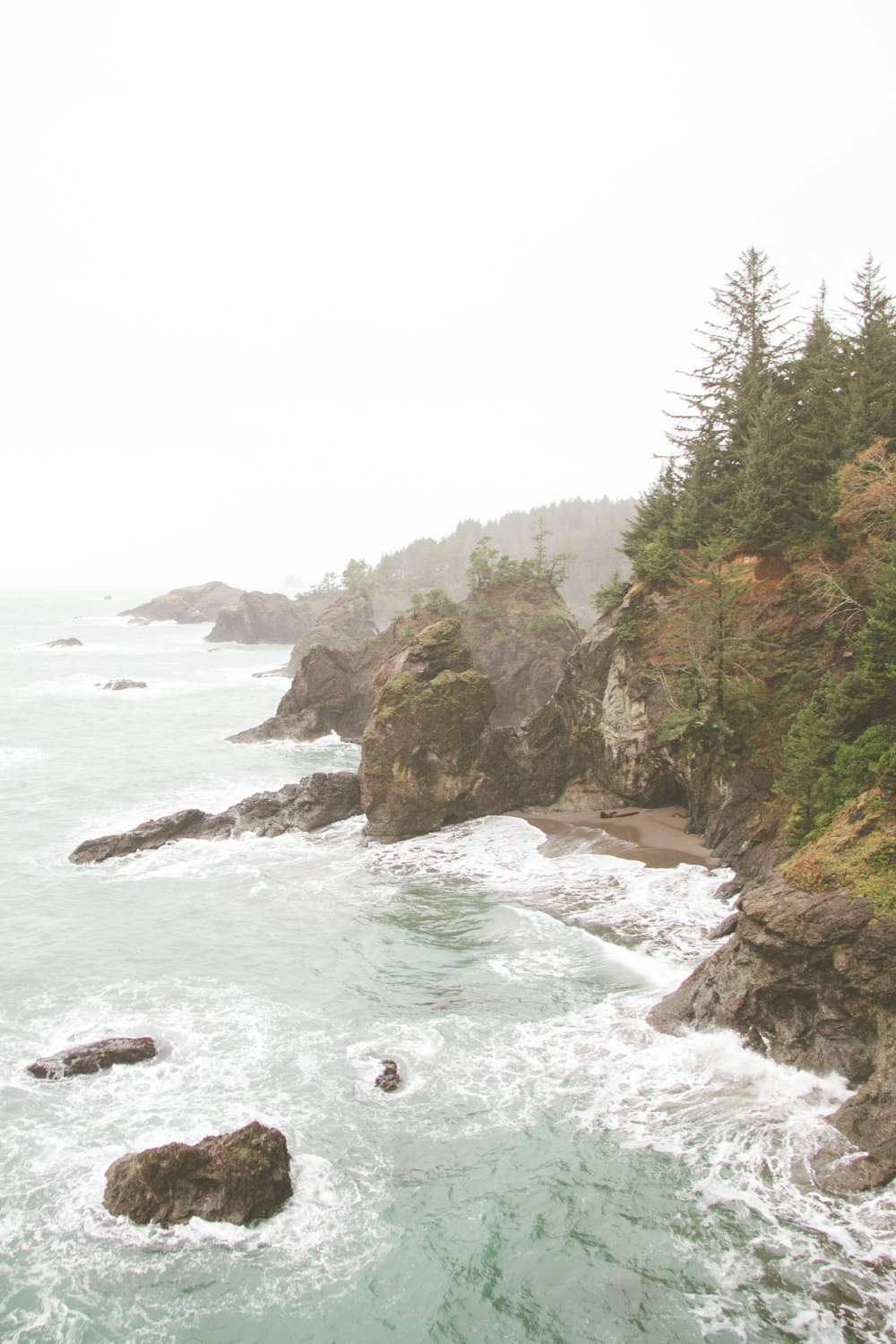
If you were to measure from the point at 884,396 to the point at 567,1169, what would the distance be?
26.5 m

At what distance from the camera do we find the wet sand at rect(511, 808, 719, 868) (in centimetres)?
2472

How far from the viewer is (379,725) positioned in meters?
31.5

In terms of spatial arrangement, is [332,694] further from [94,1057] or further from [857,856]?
[857,856]

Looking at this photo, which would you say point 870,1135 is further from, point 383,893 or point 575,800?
point 575,800

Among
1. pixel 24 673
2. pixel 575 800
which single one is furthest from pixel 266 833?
pixel 24 673

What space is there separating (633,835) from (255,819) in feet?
52.9

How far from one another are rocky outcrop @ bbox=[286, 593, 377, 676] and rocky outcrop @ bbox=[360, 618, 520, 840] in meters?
43.3

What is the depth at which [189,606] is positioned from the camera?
147750 mm

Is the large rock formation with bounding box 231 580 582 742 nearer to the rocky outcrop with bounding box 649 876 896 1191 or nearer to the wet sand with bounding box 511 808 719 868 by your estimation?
the wet sand with bounding box 511 808 719 868

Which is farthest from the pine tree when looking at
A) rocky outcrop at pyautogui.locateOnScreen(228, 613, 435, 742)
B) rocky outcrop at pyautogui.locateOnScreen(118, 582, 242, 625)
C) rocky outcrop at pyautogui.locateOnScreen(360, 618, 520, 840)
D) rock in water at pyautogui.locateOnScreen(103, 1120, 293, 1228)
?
rocky outcrop at pyautogui.locateOnScreen(118, 582, 242, 625)

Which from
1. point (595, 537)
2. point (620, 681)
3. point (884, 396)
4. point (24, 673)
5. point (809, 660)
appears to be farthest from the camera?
point (595, 537)

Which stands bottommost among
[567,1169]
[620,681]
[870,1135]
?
[567,1169]

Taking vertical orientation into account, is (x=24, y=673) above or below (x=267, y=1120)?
above

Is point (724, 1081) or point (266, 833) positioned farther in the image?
point (266, 833)
